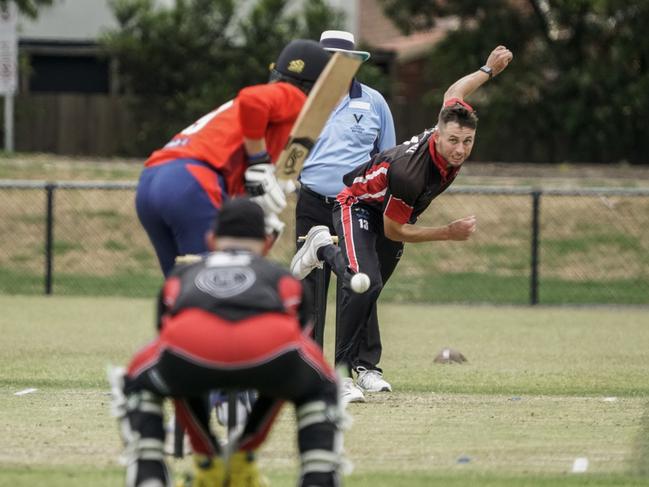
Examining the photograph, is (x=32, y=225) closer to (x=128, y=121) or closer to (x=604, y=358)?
(x=128, y=121)

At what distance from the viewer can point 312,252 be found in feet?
31.7

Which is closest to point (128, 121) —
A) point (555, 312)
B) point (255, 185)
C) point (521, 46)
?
point (521, 46)

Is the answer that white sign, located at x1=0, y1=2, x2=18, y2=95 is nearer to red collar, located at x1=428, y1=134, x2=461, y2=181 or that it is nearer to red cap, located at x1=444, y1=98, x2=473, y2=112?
red cap, located at x1=444, y1=98, x2=473, y2=112

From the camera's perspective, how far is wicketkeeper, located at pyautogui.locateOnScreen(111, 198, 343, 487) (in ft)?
18.0

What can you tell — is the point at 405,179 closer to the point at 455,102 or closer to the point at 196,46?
the point at 455,102

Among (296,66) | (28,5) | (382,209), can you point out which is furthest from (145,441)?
(28,5)

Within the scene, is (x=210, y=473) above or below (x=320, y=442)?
below

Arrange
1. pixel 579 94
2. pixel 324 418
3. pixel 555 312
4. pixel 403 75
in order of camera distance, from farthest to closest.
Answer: pixel 403 75 < pixel 579 94 < pixel 555 312 < pixel 324 418

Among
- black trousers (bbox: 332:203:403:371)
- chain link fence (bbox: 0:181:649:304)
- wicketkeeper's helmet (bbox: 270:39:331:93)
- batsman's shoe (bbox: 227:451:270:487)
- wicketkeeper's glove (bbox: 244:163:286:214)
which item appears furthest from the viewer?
chain link fence (bbox: 0:181:649:304)

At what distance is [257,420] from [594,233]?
51.5 ft

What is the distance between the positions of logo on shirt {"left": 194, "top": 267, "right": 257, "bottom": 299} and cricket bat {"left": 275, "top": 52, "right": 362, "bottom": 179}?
1586mm

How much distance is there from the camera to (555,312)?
17.7 meters

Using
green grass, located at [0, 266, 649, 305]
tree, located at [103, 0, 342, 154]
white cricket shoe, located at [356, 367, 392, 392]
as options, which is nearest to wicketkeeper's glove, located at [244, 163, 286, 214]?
white cricket shoe, located at [356, 367, 392, 392]

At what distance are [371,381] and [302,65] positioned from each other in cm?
303
